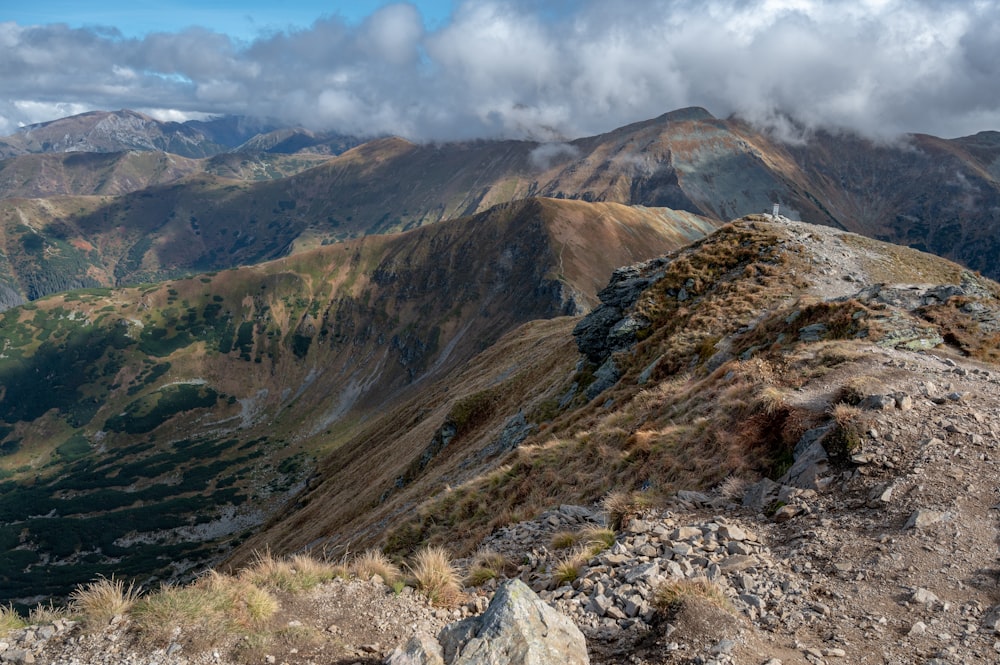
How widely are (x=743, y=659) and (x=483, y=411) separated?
161 feet

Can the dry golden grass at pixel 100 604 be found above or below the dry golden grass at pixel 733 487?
above

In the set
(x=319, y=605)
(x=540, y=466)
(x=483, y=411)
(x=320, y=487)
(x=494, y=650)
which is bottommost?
(x=320, y=487)

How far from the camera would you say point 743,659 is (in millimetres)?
8461

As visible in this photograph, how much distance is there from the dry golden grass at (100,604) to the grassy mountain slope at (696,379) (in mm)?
5852

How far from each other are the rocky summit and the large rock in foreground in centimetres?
3

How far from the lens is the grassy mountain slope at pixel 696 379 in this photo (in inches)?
673

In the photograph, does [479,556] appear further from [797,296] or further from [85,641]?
[797,296]

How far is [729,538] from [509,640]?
6.35 m

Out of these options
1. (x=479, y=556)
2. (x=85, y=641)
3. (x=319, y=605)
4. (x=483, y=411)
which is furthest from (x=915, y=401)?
(x=483, y=411)

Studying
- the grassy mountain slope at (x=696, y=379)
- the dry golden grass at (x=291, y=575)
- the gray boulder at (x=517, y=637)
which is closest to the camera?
the gray boulder at (x=517, y=637)

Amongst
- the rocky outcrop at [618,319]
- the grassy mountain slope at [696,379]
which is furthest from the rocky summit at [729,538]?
the rocky outcrop at [618,319]

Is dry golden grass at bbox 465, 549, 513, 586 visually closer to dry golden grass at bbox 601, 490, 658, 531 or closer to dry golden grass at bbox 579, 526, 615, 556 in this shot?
dry golden grass at bbox 579, 526, 615, 556

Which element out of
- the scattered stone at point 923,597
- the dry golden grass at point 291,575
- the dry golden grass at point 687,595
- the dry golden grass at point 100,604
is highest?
the dry golden grass at point 100,604

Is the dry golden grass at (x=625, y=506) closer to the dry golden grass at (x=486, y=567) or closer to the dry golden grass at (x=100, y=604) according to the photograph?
the dry golden grass at (x=486, y=567)
